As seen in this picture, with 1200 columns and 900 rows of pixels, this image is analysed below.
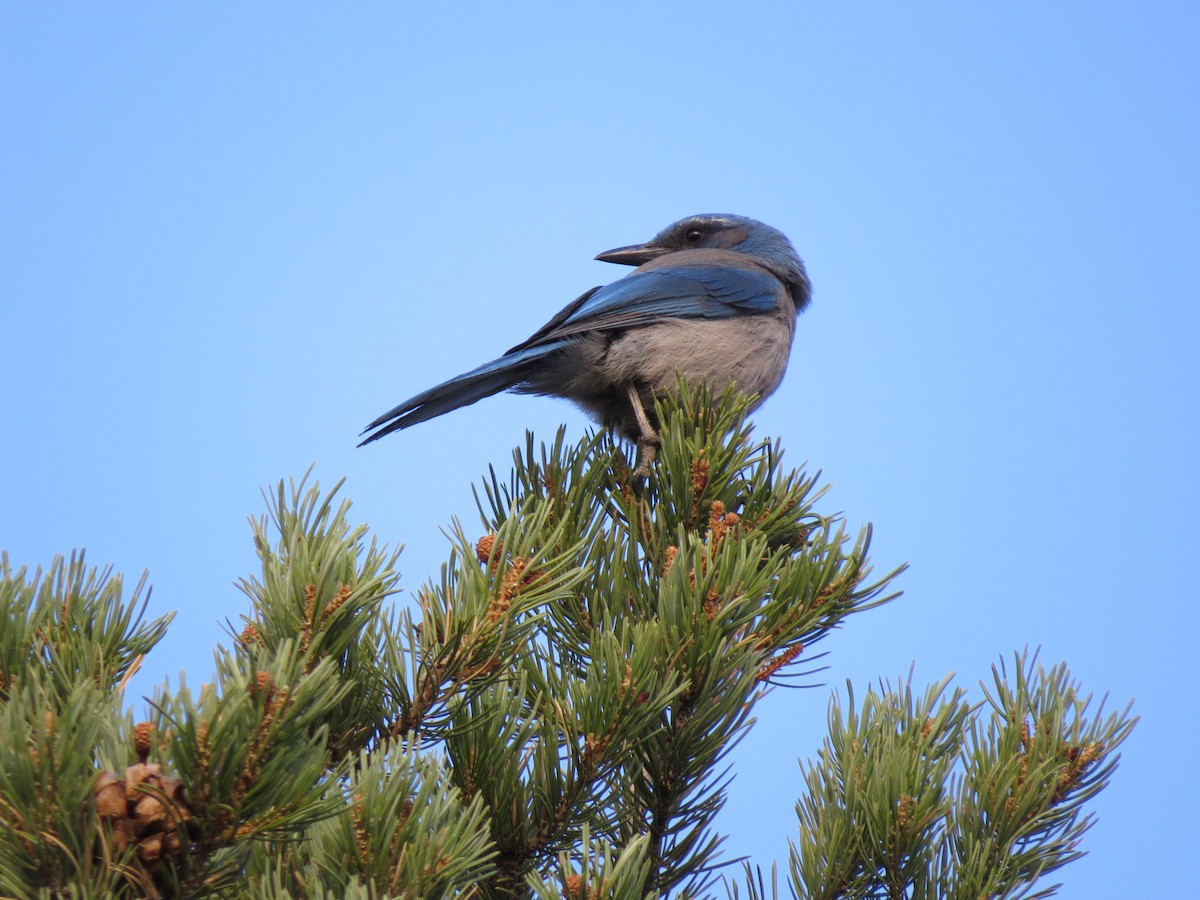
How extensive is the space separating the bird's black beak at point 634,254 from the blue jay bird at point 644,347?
97 centimetres

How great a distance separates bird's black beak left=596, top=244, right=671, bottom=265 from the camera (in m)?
6.73

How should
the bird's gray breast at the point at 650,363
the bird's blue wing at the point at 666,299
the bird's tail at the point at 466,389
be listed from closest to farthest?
the bird's tail at the point at 466,389 → the bird's gray breast at the point at 650,363 → the bird's blue wing at the point at 666,299

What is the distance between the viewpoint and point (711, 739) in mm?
2068

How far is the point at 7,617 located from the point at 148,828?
0.54 m

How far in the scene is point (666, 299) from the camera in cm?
519

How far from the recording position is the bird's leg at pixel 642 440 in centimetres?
308

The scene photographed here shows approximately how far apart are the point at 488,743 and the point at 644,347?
3.04m

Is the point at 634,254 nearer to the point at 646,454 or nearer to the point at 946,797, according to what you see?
the point at 646,454

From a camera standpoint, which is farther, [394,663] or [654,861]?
[654,861]

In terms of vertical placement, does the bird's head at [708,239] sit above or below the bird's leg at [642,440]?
above

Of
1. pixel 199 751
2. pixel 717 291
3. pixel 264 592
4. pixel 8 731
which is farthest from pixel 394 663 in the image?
pixel 717 291

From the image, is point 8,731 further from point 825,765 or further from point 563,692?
point 825,765

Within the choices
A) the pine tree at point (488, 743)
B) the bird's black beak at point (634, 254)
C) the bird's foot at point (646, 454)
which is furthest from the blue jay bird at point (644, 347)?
the pine tree at point (488, 743)

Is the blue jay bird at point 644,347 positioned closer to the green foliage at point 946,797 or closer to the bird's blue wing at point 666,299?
the bird's blue wing at point 666,299
